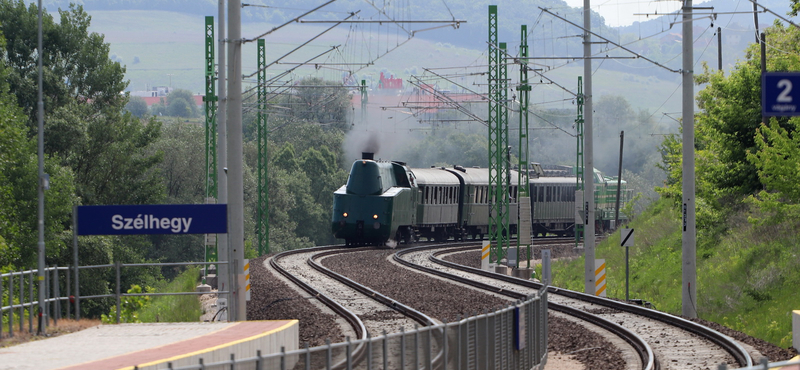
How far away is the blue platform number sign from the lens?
15289 mm

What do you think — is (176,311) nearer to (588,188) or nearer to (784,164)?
(588,188)

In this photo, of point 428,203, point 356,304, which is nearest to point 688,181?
point 356,304

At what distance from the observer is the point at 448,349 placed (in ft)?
36.5

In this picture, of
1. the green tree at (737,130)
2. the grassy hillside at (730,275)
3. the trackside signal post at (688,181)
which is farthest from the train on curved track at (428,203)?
the trackside signal post at (688,181)

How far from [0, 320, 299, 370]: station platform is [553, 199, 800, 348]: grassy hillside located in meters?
11.2

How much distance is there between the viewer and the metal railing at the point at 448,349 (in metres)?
8.45

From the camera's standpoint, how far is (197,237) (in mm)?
70500

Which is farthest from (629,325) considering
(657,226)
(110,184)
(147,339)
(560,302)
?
(110,184)

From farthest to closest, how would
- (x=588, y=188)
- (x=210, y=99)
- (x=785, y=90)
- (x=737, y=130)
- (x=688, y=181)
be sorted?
(x=737, y=130), (x=210, y=99), (x=588, y=188), (x=688, y=181), (x=785, y=90)

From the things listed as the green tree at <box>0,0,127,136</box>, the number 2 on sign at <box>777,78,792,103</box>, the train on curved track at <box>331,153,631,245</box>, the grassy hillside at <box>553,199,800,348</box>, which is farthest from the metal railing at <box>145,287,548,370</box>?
the green tree at <box>0,0,127,136</box>

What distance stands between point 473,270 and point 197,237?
40179 mm

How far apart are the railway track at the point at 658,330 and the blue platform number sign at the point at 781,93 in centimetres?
390

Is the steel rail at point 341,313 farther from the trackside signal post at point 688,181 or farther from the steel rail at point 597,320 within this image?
the trackside signal post at point 688,181

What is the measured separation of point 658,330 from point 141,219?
→ 1052 centimetres
